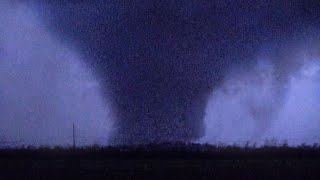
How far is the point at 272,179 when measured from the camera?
58.6 ft

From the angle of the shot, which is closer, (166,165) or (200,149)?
(166,165)

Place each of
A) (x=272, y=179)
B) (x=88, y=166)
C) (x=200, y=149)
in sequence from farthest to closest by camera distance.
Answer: (x=200, y=149) → (x=88, y=166) → (x=272, y=179)

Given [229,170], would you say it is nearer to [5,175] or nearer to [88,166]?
[88,166]

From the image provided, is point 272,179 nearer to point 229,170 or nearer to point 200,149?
point 229,170

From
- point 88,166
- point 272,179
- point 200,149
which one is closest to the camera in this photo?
point 272,179

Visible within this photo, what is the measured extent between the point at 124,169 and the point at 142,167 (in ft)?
1.72

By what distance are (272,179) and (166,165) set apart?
2.98m

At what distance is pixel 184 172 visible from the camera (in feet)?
59.4

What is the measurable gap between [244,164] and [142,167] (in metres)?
2.85

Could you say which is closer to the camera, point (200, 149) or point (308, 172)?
point (308, 172)

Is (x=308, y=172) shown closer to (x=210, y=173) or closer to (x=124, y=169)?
(x=210, y=173)

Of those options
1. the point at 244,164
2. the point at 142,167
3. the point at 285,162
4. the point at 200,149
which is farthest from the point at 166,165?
the point at 200,149

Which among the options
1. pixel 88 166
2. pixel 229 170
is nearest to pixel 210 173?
pixel 229 170

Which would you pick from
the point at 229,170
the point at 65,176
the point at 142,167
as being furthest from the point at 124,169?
the point at 229,170
